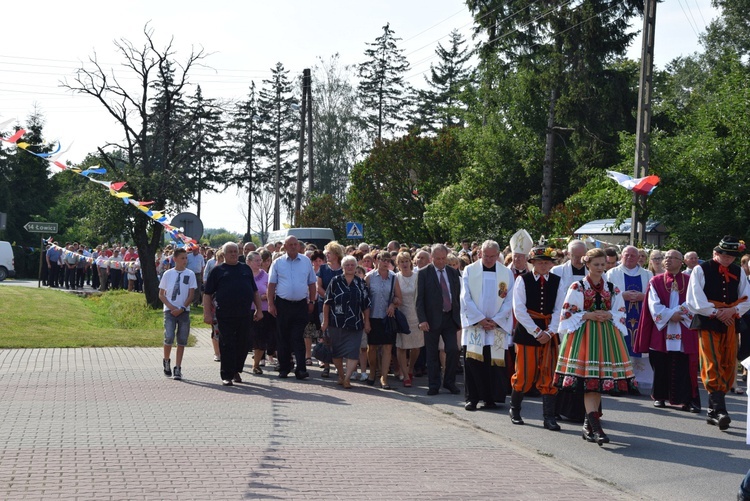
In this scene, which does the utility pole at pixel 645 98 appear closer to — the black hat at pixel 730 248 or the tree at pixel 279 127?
the black hat at pixel 730 248

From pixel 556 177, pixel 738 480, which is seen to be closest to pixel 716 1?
pixel 556 177

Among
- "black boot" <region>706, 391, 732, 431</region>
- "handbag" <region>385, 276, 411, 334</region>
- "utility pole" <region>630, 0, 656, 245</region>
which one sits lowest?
"black boot" <region>706, 391, 732, 431</region>

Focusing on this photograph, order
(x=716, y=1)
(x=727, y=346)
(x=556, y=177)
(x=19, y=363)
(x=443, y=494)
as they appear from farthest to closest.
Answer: (x=716, y=1)
(x=556, y=177)
(x=19, y=363)
(x=727, y=346)
(x=443, y=494)

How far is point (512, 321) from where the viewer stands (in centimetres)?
1119

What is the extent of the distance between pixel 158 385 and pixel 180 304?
1319 millimetres

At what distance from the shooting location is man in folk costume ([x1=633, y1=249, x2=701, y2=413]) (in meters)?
11.4

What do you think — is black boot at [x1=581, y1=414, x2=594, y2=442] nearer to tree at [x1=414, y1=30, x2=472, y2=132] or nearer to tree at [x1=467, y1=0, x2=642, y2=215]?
tree at [x1=467, y1=0, x2=642, y2=215]

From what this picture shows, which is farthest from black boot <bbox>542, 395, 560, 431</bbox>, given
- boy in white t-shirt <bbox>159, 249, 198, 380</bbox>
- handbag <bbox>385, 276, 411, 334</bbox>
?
boy in white t-shirt <bbox>159, 249, 198, 380</bbox>

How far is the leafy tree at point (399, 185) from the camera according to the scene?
4050 centimetres

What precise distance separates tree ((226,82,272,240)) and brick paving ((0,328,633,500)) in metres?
73.0

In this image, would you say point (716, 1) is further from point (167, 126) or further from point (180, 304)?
point (180, 304)

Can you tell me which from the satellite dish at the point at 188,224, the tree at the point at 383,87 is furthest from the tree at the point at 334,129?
the satellite dish at the point at 188,224

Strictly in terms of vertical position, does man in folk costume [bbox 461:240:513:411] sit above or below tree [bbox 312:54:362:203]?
below

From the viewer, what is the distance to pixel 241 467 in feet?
25.3
